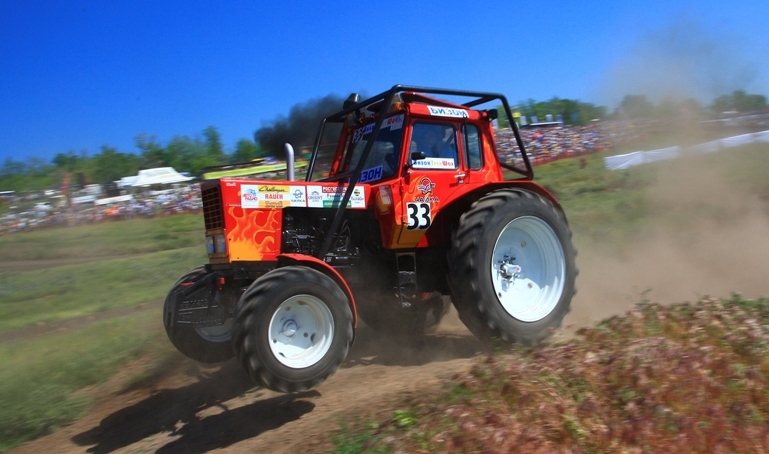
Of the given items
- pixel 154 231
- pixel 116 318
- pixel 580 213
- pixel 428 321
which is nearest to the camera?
pixel 428 321

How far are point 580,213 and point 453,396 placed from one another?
437 inches

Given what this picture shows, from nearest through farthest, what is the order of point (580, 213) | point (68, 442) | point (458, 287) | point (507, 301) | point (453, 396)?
point (453, 396) → point (68, 442) → point (458, 287) → point (507, 301) → point (580, 213)

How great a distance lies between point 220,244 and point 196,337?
3.25 ft

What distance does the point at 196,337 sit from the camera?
6305mm

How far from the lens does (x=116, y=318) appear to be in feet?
33.6

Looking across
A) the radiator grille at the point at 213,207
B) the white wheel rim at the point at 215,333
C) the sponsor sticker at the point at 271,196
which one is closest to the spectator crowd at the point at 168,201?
the sponsor sticker at the point at 271,196

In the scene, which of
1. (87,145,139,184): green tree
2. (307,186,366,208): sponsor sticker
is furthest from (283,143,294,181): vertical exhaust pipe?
(87,145,139,184): green tree

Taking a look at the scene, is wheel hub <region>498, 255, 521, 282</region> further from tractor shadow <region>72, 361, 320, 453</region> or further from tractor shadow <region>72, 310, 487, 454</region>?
tractor shadow <region>72, 361, 320, 453</region>

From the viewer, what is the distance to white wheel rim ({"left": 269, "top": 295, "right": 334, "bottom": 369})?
5273mm

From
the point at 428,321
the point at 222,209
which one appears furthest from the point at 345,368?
the point at 222,209

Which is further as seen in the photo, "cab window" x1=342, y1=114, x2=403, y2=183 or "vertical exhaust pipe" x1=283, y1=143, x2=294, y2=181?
"cab window" x1=342, y1=114, x2=403, y2=183

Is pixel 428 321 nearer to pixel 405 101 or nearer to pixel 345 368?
pixel 345 368

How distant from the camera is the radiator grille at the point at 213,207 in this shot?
19.5ft

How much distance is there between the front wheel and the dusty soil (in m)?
0.43
